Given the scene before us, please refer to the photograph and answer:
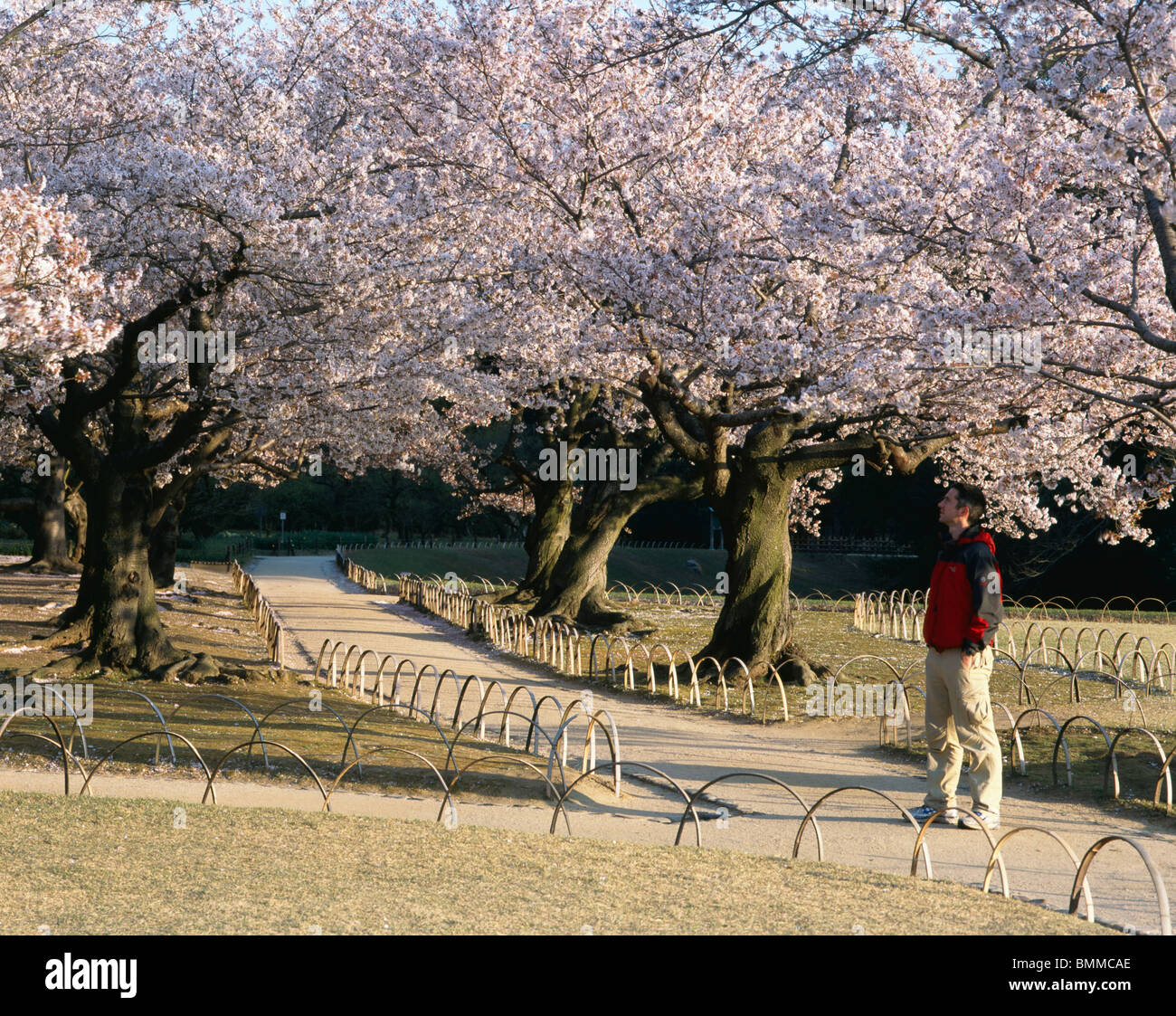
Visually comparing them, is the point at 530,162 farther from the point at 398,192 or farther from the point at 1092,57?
the point at 1092,57

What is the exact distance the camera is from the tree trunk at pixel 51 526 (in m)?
29.7

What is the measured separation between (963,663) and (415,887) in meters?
3.76

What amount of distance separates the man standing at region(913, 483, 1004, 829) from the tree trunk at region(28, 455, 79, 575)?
91.0 feet

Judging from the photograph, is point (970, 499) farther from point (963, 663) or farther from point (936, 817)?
point (936, 817)

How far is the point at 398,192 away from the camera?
14.5 meters

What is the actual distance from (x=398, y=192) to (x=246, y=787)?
885cm

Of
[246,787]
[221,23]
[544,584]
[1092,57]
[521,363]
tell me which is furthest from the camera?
[544,584]

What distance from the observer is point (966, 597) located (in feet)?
23.1

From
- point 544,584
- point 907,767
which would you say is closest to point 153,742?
point 907,767

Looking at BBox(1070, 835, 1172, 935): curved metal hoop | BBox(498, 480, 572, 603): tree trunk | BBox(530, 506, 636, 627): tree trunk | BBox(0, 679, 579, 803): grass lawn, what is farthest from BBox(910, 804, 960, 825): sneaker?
BBox(498, 480, 572, 603): tree trunk

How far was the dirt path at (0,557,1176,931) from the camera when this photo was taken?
629 cm

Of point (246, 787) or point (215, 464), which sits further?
point (215, 464)

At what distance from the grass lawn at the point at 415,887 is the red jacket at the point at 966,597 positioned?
1776 millimetres

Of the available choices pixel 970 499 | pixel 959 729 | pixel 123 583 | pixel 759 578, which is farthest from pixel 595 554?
pixel 959 729
